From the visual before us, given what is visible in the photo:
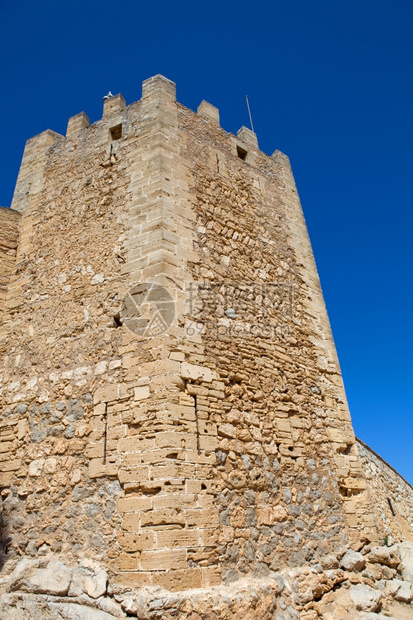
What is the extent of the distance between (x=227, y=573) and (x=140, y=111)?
6.42 meters

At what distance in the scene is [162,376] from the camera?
4.66 m

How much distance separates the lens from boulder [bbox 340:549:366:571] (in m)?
5.46

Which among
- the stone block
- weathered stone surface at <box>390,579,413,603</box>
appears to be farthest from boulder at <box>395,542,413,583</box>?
the stone block

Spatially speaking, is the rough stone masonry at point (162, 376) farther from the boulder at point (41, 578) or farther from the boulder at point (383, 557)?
the boulder at point (383, 557)

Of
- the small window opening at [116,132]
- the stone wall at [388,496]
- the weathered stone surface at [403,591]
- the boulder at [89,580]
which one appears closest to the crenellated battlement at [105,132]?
the small window opening at [116,132]

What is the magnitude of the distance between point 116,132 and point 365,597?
7.37 metres

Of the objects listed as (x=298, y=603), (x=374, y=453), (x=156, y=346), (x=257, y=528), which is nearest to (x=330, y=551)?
(x=298, y=603)

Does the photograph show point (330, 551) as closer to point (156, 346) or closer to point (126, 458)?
point (126, 458)

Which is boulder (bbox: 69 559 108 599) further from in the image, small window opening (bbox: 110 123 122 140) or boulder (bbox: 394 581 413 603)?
small window opening (bbox: 110 123 122 140)

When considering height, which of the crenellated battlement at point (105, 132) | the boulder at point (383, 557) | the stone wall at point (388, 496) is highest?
the crenellated battlement at point (105, 132)

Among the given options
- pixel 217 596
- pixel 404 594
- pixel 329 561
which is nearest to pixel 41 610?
pixel 217 596

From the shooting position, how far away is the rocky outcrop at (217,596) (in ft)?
12.5

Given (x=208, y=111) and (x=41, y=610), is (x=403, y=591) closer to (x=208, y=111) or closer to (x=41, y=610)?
(x=41, y=610)

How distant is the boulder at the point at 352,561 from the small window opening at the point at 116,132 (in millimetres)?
6887
